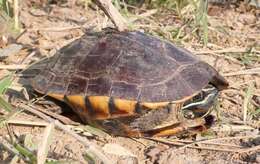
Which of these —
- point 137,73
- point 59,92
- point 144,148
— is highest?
point 137,73

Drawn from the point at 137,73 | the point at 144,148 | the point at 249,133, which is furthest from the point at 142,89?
the point at 249,133

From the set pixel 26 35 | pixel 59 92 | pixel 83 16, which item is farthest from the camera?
pixel 83 16

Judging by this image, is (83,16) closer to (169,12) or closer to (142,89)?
(169,12)

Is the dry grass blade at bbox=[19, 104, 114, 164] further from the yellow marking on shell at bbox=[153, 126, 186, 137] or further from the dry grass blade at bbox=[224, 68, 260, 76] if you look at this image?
the dry grass blade at bbox=[224, 68, 260, 76]

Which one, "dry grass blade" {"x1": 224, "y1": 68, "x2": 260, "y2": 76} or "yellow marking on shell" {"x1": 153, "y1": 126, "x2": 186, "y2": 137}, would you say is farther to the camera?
"dry grass blade" {"x1": 224, "y1": 68, "x2": 260, "y2": 76}

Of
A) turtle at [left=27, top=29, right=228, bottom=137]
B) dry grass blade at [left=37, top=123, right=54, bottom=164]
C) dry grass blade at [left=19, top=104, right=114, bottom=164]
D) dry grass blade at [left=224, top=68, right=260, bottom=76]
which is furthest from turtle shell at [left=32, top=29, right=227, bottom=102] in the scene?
dry grass blade at [left=224, top=68, right=260, bottom=76]

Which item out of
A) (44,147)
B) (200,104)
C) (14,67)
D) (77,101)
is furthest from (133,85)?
(14,67)

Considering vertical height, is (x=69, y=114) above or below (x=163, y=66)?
below

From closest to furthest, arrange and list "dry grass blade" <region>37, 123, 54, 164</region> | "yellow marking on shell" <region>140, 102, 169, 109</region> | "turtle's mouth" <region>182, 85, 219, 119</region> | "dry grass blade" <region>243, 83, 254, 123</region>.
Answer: "dry grass blade" <region>37, 123, 54, 164</region>
"yellow marking on shell" <region>140, 102, 169, 109</region>
"turtle's mouth" <region>182, 85, 219, 119</region>
"dry grass blade" <region>243, 83, 254, 123</region>

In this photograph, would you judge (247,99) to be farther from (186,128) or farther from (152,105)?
(152,105)
